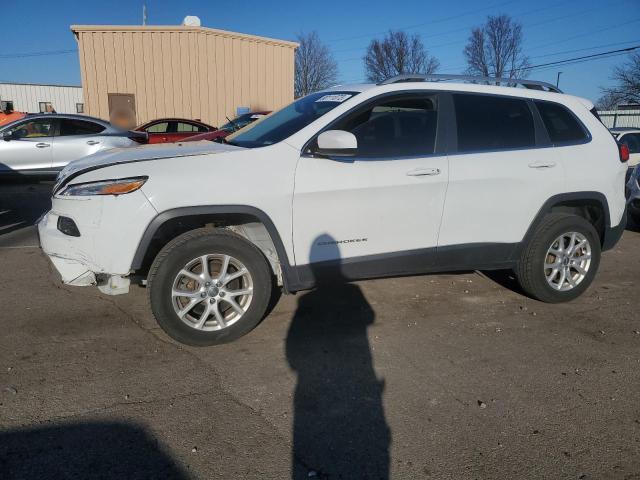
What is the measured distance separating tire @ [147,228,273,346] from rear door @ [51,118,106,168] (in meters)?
8.59

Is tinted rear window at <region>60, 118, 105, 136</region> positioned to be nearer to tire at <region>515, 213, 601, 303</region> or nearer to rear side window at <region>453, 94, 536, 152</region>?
rear side window at <region>453, 94, 536, 152</region>

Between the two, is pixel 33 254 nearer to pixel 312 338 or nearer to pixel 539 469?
pixel 312 338

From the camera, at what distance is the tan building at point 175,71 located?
776 inches

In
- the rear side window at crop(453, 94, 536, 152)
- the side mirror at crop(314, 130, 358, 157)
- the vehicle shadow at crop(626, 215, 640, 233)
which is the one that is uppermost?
the rear side window at crop(453, 94, 536, 152)

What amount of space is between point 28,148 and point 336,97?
361 inches

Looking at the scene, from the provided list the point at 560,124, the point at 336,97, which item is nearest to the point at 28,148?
the point at 336,97

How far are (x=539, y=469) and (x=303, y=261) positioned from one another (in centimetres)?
195

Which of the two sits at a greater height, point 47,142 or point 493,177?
point 493,177

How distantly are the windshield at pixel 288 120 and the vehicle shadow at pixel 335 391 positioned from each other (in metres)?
0.87

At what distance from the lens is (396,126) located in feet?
13.1

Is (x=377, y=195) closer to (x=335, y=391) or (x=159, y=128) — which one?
(x=335, y=391)

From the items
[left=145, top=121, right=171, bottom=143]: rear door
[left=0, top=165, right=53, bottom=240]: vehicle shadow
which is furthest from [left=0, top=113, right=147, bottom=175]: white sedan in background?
[left=145, top=121, right=171, bottom=143]: rear door

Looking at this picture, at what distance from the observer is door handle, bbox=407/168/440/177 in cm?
386

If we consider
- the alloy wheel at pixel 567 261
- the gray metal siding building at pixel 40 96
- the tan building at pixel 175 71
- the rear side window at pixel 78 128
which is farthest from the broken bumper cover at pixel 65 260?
the gray metal siding building at pixel 40 96
